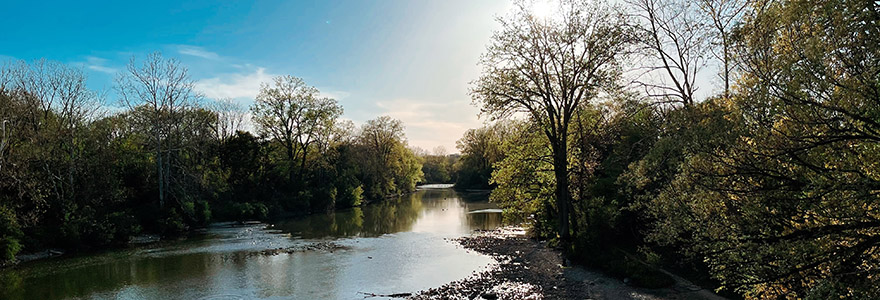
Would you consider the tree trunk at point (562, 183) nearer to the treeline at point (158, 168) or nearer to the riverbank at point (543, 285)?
the riverbank at point (543, 285)

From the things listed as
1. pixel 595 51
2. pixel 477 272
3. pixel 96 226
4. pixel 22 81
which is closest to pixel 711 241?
pixel 477 272

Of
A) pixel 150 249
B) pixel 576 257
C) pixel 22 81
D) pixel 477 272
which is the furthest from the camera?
pixel 22 81

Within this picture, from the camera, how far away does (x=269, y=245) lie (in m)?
24.9

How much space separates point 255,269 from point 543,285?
36.2ft

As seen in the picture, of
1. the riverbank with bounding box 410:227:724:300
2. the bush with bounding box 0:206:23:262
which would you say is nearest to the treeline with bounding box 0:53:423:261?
the bush with bounding box 0:206:23:262

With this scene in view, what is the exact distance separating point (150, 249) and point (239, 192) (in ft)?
63.0

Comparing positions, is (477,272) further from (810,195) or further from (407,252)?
(810,195)

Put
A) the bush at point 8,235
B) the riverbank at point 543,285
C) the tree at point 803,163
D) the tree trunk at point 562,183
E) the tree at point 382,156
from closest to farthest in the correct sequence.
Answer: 1. the tree at point 803,163
2. the riverbank at point 543,285
3. the bush at point 8,235
4. the tree trunk at point 562,183
5. the tree at point 382,156

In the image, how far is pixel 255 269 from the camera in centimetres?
1831

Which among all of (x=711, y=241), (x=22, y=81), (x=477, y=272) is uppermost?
(x=22, y=81)

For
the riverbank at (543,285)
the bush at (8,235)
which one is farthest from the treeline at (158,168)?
the riverbank at (543,285)

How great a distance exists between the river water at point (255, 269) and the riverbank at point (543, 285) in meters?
0.98

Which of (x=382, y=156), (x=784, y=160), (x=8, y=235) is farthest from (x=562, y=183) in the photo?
(x=382, y=156)

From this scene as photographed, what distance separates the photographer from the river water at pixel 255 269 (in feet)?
48.6
